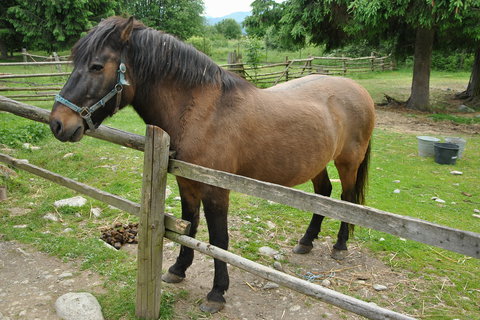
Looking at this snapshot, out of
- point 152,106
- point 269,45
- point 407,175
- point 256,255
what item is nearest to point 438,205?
point 407,175

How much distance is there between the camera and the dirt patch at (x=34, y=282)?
8.85 ft

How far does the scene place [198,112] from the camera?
2.60m

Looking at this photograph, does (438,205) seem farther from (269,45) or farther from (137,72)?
(269,45)

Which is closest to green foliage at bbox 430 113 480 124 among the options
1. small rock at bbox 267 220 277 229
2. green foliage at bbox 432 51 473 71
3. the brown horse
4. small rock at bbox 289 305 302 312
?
small rock at bbox 267 220 277 229

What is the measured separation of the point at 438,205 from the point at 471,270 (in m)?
1.65

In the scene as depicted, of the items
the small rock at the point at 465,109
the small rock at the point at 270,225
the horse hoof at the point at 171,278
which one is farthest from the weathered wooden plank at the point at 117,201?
the small rock at the point at 465,109

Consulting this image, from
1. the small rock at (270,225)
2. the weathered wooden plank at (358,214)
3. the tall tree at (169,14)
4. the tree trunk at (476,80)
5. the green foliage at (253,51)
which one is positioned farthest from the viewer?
the tall tree at (169,14)

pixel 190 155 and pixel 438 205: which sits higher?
pixel 190 155

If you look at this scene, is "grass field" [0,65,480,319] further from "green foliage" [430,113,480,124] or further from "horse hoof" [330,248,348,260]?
"green foliage" [430,113,480,124]

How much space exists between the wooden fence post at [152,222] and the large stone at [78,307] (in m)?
0.34

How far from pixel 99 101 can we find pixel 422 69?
12.6 metres

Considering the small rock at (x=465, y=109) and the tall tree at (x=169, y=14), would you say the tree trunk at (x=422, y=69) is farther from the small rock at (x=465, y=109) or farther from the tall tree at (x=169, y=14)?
the tall tree at (x=169, y=14)

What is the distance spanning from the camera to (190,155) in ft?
8.32

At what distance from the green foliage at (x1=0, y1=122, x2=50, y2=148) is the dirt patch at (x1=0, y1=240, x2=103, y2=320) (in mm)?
3787
